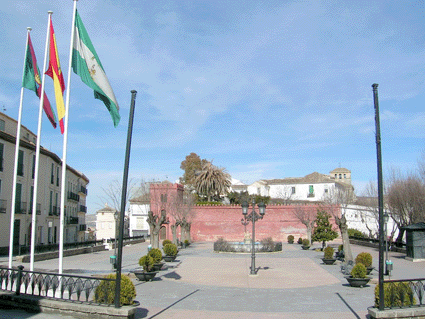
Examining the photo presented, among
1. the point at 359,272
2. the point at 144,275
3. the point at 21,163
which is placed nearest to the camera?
the point at 359,272

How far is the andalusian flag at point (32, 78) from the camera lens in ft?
47.1

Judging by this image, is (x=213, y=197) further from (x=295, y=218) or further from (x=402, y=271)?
(x=402, y=271)

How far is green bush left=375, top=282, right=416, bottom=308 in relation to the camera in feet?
28.3

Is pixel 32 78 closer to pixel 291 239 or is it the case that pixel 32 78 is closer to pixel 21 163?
pixel 21 163

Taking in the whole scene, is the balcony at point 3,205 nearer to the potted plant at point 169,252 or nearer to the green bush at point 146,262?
the potted plant at point 169,252

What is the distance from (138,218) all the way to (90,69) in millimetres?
58193

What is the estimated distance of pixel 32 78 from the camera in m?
14.5

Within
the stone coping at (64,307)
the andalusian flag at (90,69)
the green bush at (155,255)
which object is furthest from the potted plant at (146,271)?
the andalusian flag at (90,69)

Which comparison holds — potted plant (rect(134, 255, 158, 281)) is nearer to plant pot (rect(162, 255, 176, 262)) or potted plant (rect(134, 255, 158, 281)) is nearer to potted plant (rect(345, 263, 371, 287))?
potted plant (rect(345, 263, 371, 287))

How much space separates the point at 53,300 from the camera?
9.41 metres

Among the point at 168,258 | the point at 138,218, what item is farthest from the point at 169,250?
the point at 138,218

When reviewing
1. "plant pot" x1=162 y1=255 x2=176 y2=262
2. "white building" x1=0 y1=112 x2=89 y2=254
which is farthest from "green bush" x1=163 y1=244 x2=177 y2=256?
"white building" x1=0 y1=112 x2=89 y2=254

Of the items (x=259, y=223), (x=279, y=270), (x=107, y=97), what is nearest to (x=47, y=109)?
(x=107, y=97)

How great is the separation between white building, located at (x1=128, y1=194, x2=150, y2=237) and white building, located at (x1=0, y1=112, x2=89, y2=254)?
17.9 m
